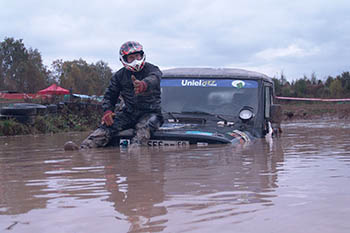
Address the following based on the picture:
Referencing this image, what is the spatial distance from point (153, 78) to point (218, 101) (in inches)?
55.5

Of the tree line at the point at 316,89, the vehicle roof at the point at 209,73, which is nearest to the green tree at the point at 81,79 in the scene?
the tree line at the point at 316,89

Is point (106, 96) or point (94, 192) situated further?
point (106, 96)

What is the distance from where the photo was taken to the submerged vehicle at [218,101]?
704 cm

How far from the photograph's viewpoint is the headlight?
709 centimetres

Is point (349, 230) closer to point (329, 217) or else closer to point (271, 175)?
point (329, 217)

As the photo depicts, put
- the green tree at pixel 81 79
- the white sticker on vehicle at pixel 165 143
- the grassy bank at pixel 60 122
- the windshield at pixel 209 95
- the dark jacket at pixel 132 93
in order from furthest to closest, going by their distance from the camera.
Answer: the green tree at pixel 81 79, the grassy bank at pixel 60 122, the windshield at pixel 209 95, the dark jacket at pixel 132 93, the white sticker on vehicle at pixel 165 143

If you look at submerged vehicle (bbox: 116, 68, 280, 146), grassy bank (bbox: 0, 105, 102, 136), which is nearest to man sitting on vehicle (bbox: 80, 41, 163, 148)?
submerged vehicle (bbox: 116, 68, 280, 146)

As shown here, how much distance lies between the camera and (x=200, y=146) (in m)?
5.86

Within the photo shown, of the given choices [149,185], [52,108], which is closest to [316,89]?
[52,108]

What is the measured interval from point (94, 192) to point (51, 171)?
1.20 metres

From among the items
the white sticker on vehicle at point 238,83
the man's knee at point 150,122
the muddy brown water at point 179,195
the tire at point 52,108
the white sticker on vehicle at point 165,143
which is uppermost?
the white sticker on vehicle at point 238,83

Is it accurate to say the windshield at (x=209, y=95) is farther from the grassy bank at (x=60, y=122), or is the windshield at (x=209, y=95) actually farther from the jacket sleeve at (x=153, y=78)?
the grassy bank at (x=60, y=122)

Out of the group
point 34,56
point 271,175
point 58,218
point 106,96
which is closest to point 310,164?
point 271,175

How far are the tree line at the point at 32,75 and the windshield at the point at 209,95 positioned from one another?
18.5 metres
